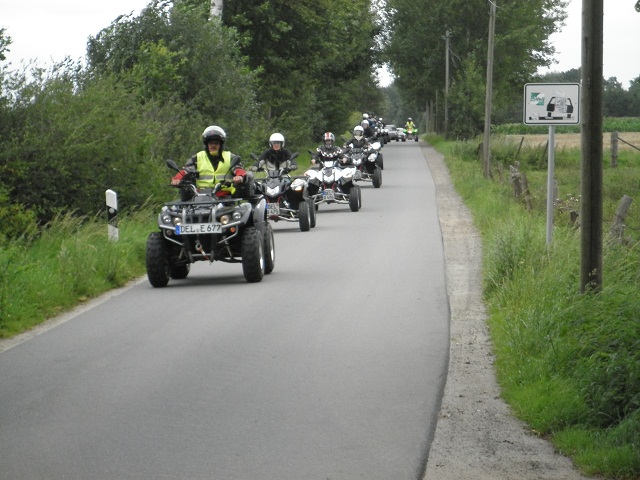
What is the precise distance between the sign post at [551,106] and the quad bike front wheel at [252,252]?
381cm

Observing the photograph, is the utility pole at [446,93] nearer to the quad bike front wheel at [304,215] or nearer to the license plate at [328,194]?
the license plate at [328,194]

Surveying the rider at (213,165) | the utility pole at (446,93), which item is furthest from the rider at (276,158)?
the utility pole at (446,93)

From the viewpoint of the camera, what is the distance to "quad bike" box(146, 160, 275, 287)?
15.8 metres

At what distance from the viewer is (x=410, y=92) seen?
98.7 m

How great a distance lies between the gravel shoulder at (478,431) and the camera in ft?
23.2

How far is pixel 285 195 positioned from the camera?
24.7 metres

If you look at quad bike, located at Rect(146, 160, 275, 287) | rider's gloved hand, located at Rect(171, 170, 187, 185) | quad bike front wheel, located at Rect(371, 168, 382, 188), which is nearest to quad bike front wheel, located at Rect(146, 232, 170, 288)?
quad bike, located at Rect(146, 160, 275, 287)

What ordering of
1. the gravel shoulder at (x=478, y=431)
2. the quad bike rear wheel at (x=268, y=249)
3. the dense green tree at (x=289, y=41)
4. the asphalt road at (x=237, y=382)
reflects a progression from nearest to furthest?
1. the gravel shoulder at (x=478, y=431)
2. the asphalt road at (x=237, y=382)
3. the quad bike rear wheel at (x=268, y=249)
4. the dense green tree at (x=289, y=41)

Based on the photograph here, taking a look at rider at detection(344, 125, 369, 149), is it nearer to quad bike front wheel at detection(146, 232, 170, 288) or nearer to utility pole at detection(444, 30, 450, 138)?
quad bike front wheel at detection(146, 232, 170, 288)

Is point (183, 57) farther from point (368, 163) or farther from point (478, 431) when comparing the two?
point (478, 431)

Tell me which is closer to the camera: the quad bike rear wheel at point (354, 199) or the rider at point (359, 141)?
the quad bike rear wheel at point (354, 199)

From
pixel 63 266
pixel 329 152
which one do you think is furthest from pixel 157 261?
pixel 329 152

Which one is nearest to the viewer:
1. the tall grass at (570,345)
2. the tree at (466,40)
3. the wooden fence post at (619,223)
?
the tall grass at (570,345)

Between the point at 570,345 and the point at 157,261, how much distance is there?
7523 millimetres
